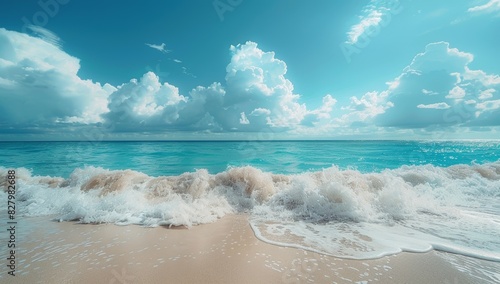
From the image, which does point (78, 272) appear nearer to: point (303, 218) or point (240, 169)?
point (303, 218)

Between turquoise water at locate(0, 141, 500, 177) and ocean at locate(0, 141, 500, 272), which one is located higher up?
ocean at locate(0, 141, 500, 272)

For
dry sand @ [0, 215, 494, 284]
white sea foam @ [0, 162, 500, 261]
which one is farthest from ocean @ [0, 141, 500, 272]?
dry sand @ [0, 215, 494, 284]

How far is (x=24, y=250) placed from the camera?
4242 mm

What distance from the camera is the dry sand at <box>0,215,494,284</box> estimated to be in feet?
11.0

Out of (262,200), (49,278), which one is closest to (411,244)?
(262,200)

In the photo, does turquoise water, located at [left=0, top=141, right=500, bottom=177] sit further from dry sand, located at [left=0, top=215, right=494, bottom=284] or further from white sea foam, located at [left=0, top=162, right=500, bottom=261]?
dry sand, located at [left=0, top=215, right=494, bottom=284]

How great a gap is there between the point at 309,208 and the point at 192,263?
434cm

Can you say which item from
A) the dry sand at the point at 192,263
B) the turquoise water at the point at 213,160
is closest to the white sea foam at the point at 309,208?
the dry sand at the point at 192,263

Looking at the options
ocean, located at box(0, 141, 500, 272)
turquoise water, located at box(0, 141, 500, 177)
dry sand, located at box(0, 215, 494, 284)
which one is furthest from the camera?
turquoise water, located at box(0, 141, 500, 177)

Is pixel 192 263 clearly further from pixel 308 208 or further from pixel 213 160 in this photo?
pixel 213 160

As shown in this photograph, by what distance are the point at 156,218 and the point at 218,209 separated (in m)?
1.85

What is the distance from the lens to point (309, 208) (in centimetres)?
698

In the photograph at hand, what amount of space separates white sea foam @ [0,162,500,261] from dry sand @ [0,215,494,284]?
47 centimetres

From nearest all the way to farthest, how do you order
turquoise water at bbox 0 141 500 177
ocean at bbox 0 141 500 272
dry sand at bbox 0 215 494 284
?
dry sand at bbox 0 215 494 284 < ocean at bbox 0 141 500 272 < turquoise water at bbox 0 141 500 177
